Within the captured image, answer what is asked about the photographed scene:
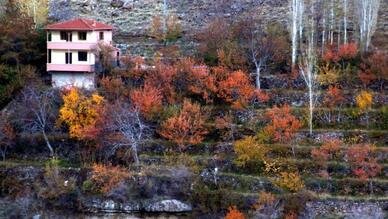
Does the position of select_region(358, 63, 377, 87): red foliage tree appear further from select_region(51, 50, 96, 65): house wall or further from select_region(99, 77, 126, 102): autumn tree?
select_region(51, 50, 96, 65): house wall

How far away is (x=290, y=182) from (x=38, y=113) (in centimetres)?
1559

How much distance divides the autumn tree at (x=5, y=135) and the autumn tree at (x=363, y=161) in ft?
64.1

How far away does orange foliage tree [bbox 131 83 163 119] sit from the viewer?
116 feet

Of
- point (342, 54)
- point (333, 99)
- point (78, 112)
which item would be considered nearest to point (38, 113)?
point (78, 112)

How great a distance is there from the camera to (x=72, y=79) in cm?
4084

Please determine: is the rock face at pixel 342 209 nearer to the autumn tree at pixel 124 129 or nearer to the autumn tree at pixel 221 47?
the autumn tree at pixel 124 129

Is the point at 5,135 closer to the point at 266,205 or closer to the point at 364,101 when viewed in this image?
the point at 266,205

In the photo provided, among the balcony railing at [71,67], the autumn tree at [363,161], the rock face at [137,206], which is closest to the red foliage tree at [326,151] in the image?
the autumn tree at [363,161]

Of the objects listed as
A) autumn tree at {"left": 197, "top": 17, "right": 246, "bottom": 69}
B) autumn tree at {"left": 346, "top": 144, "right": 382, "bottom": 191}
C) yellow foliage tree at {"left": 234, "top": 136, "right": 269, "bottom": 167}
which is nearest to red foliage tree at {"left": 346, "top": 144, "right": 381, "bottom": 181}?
autumn tree at {"left": 346, "top": 144, "right": 382, "bottom": 191}

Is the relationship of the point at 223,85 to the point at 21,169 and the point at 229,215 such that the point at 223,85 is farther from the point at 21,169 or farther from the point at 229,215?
the point at 21,169

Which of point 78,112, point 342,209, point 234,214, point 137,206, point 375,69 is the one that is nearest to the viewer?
point 234,214

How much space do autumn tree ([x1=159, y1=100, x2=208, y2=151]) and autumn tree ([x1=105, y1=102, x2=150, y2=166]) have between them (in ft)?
4.76

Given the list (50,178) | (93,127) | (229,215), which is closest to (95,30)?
(93,127)

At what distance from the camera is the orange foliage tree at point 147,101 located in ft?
116
